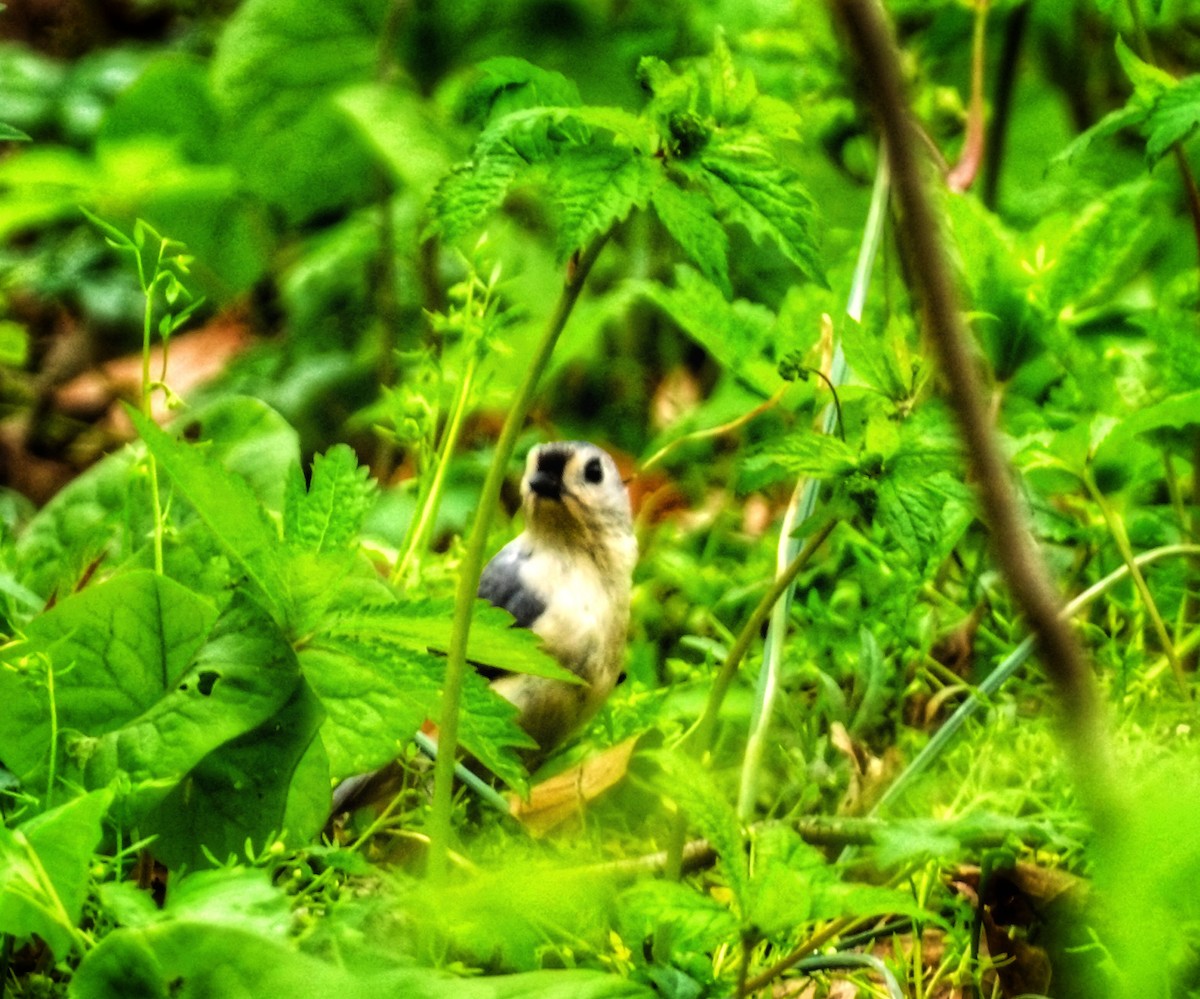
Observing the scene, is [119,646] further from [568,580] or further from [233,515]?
[568,580]

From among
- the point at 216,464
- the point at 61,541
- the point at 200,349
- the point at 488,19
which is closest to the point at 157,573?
the point at 216,464

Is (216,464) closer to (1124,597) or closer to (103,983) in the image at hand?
(103,983)

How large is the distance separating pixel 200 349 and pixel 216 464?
8.75ft

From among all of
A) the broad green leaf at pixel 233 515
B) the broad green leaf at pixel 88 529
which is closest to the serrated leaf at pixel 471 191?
the broad green leaf at pixel 233 515

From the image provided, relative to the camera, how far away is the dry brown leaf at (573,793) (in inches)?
56.9

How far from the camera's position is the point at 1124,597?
1.64 meters

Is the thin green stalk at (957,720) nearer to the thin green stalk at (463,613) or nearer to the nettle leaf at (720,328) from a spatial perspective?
the thin green stalk at (463,613)

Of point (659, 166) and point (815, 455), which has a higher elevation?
point (659, 166)

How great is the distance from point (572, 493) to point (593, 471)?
0.19 feet

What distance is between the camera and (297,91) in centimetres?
313

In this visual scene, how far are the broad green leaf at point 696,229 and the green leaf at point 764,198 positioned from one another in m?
0.02

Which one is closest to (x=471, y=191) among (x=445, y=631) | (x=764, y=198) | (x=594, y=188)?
(x=594, y=188)

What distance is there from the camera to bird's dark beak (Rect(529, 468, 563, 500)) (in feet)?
6.15

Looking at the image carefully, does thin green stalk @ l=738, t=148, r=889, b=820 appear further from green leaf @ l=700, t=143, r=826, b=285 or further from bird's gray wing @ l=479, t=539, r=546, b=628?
bird's gray wing @ l=479, t=539, r=546, b=628
